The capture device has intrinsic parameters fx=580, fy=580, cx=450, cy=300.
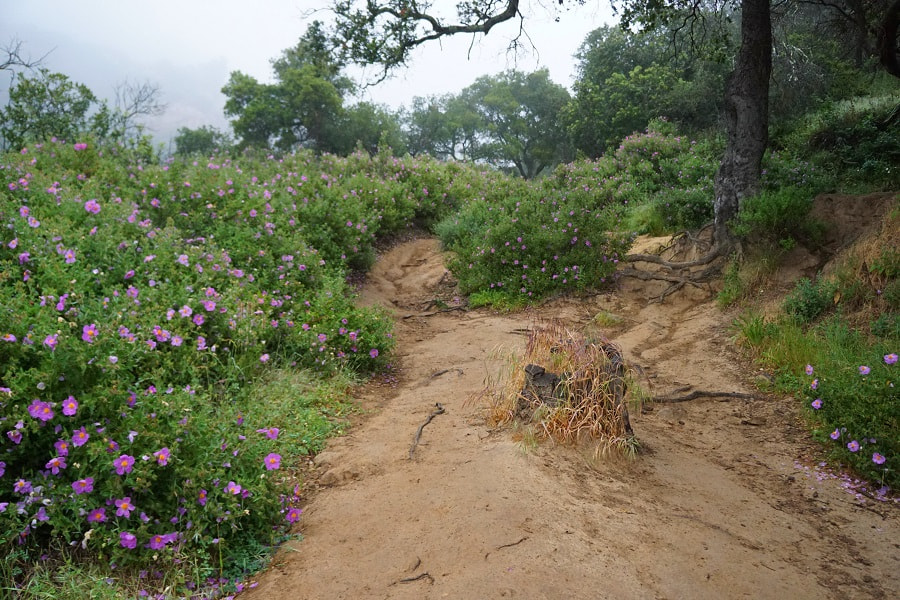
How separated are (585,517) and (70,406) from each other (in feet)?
7.87

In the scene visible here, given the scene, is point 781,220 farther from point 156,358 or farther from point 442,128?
point 442,128

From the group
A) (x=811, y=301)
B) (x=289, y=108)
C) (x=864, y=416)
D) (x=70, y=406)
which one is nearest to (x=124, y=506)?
(x=70, y=406)

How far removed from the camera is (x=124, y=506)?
2.47m

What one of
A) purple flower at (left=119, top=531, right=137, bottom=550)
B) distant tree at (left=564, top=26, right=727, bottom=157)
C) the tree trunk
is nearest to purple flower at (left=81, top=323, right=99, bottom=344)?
purple flower at (left=119, top=531, right=137, bottom=550)

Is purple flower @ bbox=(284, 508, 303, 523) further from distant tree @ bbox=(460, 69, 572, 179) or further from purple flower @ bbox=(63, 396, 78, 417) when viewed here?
distant tree @ bbox=(460, 69, 572, 179)

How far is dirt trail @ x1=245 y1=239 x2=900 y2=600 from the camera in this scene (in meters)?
2.36

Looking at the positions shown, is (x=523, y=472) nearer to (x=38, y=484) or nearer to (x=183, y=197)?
(x=38, y=484)

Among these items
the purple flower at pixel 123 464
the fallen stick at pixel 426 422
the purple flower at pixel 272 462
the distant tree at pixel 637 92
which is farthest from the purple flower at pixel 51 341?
the distant tree at pixel 637 92

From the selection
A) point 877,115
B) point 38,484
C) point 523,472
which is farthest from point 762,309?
point 877,115

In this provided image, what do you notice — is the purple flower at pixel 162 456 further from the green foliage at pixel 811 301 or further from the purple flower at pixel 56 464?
the green foliage at pixel 811 301

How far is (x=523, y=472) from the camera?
10.0ft

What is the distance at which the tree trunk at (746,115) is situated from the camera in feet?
22.5

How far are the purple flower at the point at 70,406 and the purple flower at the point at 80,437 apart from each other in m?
0.09

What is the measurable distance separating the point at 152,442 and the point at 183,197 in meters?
4.67
